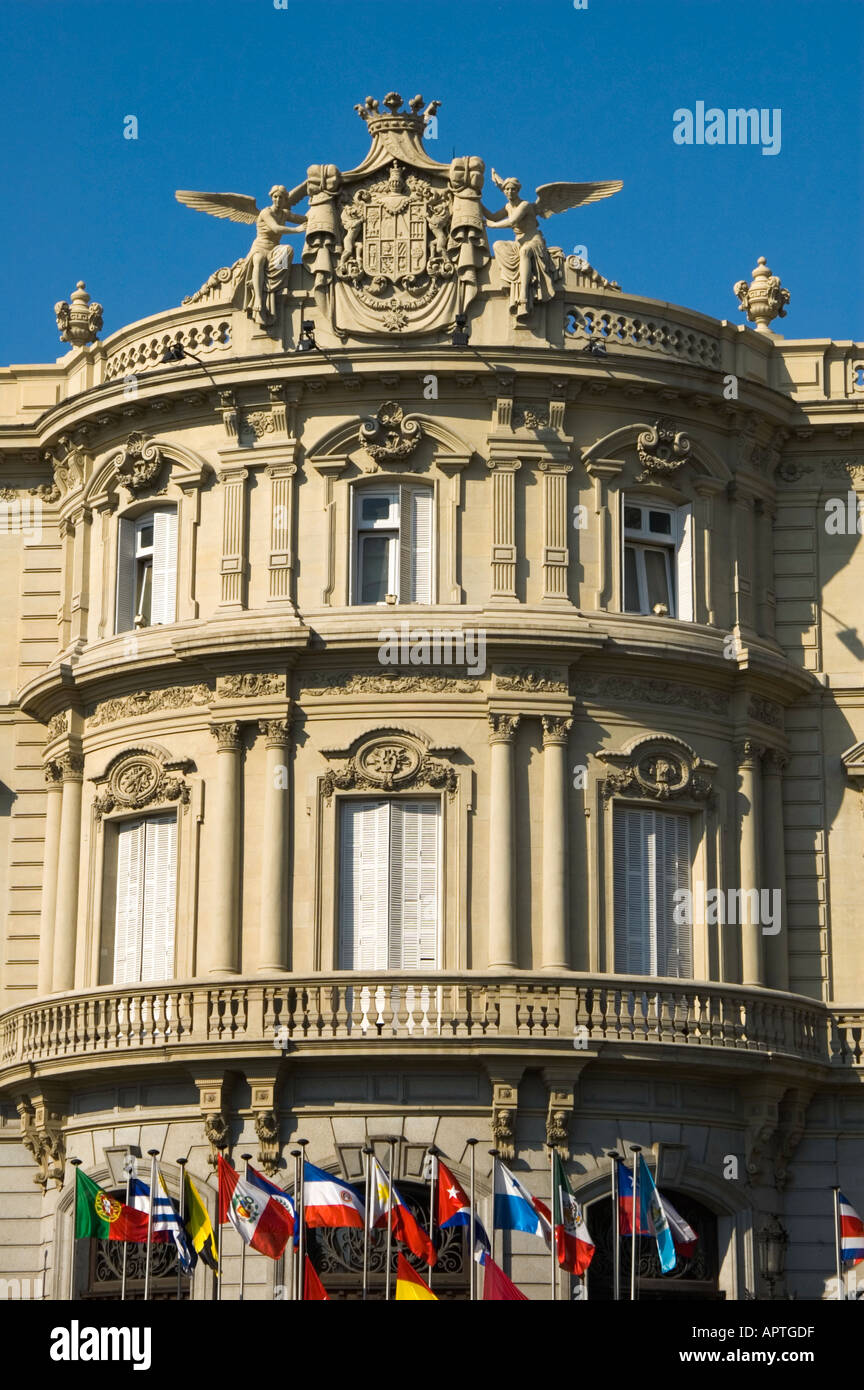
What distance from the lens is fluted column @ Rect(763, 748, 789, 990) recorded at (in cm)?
3653

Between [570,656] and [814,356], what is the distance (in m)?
7.22

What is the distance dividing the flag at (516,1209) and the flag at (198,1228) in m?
3.84

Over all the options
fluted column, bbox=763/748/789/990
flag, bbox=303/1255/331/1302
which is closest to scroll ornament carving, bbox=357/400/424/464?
fluted column, bbox=763/748/789/990

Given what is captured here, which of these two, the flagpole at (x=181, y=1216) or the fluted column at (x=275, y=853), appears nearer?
the flagpole at (x=181, y=1216)

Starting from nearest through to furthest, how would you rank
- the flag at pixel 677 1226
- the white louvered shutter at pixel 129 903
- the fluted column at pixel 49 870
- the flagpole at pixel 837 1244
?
the flag at pixel 677 1226 < the flagpole at pixel 837 1244 < the white louvered shutter at pixel 129 903 < the fluted column at pixel 49 870

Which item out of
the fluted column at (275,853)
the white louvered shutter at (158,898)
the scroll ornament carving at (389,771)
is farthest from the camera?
the white louvered shutter at (158,898)

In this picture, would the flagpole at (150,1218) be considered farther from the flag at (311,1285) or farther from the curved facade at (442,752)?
the flag at (311,1285)

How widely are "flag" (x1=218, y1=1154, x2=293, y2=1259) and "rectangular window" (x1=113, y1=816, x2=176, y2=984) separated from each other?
490 cm

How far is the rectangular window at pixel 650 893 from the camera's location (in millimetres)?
35531

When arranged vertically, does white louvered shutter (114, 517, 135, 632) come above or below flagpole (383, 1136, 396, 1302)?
above

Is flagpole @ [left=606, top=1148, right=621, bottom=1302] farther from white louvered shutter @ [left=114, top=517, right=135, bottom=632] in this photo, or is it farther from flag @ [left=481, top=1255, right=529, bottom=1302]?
white louvered shutter @ [left=114, top=517, right=135, bottom=632]

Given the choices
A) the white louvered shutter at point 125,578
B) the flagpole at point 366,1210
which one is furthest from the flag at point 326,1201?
the white louvered shutter at point 125,578
